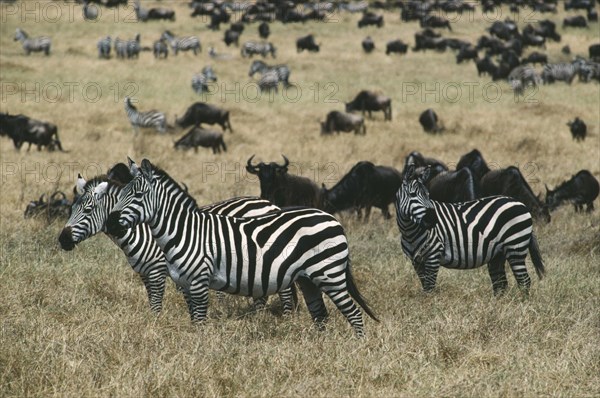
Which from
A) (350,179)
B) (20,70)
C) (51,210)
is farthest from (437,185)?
(20,70)

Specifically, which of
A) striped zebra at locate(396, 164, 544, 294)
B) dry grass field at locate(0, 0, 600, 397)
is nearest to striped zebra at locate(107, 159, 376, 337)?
dry grass field at locate(0, 0, 600, 397)

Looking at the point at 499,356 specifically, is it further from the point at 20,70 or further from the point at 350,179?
the point at 20,70

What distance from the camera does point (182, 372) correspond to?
4832 millimetres

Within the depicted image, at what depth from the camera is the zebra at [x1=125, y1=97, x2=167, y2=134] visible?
21.2 m

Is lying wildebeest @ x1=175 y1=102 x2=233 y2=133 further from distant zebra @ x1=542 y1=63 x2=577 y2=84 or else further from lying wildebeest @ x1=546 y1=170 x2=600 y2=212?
distant zebra @ x1=542 y1=63 x2=577 y2=84

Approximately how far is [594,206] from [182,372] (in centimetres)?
1141

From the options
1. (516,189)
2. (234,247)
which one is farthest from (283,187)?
(234,247)

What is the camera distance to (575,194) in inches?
544

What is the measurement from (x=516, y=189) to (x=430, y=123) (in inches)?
380

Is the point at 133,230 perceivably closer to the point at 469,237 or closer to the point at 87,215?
the point at 87,215

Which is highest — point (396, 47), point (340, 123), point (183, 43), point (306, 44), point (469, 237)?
point (469, 237)

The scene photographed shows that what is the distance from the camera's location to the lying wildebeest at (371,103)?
2491cm

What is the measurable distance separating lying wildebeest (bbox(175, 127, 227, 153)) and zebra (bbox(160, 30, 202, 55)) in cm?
1737

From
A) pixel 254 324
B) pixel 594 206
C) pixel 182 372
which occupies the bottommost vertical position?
pixel 594 206
